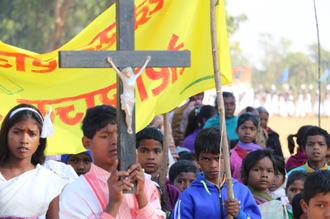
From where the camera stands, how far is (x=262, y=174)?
155 inches

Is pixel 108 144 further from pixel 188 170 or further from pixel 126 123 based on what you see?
pixel 188 170

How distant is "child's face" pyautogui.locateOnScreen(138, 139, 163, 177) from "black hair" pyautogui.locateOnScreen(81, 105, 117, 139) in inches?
52.3

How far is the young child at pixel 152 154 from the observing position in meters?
3.78

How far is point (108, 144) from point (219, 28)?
1.40 m

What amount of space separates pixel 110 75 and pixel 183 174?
121cm

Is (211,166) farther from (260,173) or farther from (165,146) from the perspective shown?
(260,173)

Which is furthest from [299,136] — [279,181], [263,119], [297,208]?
[297,208]

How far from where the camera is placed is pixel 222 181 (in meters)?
3.09

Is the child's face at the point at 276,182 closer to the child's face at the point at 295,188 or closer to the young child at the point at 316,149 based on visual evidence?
the young child at the point at 316,149

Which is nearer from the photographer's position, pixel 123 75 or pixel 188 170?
pixel 123 75

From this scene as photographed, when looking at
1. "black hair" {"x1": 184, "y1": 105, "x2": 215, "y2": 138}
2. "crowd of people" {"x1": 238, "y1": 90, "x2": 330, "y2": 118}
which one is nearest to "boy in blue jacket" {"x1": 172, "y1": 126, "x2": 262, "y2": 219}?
"black hair" {"x1": 184, "y1": 105, "x2": 215, "y2": 138}

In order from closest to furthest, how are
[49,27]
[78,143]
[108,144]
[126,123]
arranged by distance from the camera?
[126,123], [108,144], [78,143], [49,27]

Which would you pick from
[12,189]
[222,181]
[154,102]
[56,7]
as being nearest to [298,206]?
[222,181]

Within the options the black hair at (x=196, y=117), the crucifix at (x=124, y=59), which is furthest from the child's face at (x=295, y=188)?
the black hair at (x=196, y=117)
